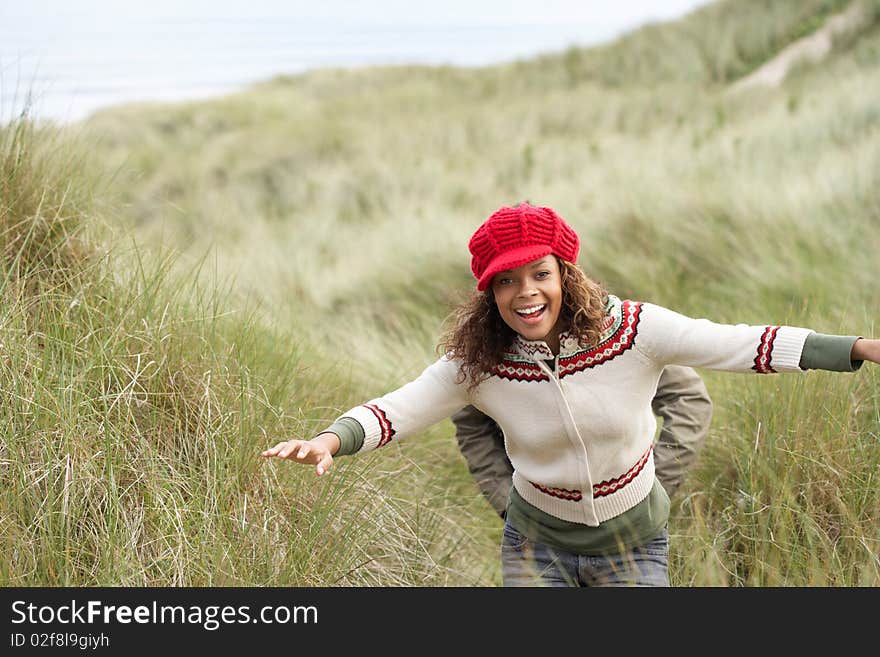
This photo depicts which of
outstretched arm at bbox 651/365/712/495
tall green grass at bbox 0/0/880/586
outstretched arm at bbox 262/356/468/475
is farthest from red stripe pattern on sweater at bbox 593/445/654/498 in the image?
outstretched arm at bbox 651/365/712/495

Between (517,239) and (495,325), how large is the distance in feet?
0.95

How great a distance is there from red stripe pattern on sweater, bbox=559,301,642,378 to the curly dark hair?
0.12ft

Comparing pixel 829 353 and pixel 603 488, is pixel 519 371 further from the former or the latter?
pixel 829 353

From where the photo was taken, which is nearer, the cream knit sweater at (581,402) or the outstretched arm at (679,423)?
the cream knit sweater at (581,402)

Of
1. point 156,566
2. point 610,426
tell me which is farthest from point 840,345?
point 156,566

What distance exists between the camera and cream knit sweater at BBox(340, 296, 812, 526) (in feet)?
9.70

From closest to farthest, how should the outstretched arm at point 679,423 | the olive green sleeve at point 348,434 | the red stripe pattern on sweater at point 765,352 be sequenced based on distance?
the red stripe pattern on sweater at point 765,352, the olive green sleeve at point 348,434, the outstretched arm at point 679,423

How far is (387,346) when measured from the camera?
663 cm

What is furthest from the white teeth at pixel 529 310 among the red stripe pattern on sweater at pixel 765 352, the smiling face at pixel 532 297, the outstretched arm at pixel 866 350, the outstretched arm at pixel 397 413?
the outstretched arm at pixel 866 350

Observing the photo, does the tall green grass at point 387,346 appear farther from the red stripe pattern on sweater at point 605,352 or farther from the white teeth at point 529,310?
the white teeth at point 529,310

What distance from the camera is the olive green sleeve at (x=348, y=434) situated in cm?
291

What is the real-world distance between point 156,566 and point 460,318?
1.13m

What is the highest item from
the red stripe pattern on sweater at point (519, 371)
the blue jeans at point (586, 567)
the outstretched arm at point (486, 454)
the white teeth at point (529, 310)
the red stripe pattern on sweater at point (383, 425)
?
the white teeth at point (529, 310)

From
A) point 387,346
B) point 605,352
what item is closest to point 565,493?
point 605,352
